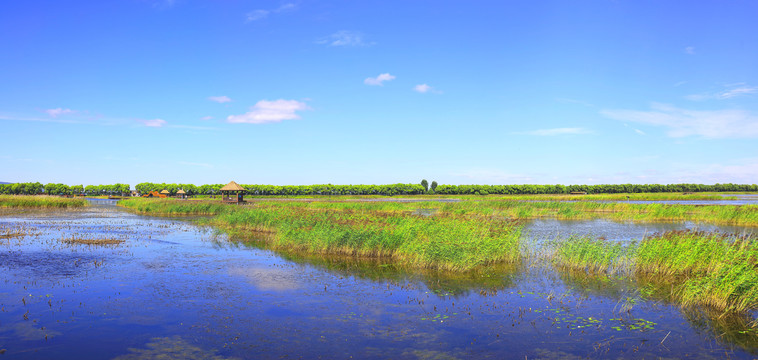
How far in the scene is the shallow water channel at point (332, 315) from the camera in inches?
332

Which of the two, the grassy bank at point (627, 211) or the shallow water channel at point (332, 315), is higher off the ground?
the grassy bank at point (627, 211)

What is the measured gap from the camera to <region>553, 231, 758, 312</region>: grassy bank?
10820 mm

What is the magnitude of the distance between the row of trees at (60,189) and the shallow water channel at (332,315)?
108 meters

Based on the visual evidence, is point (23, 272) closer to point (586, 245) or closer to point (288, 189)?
point (586, 245)

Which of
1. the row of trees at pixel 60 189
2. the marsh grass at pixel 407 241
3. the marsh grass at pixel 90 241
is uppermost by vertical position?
the row of trees at pixel 60 189

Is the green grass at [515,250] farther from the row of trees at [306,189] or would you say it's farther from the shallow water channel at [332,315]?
the row of trees at [306,189]

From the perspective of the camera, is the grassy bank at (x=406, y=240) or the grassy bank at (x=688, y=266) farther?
the grassy bank at (x=406, y=240)

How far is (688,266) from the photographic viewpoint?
14.5m

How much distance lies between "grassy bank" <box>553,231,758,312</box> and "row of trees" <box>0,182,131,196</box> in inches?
4768

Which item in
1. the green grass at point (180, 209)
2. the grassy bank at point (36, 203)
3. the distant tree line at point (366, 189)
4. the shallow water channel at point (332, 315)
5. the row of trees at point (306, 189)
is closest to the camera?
the shallow water channel at point (332, 315)

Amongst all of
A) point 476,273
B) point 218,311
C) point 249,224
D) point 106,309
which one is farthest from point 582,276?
point 249,224

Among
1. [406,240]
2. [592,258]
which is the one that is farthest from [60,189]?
[592,258]

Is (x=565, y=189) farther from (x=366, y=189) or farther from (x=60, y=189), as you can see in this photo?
(x=60, y=189)

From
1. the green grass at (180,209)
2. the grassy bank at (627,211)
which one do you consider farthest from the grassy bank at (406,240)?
the green grass at (180,209)
